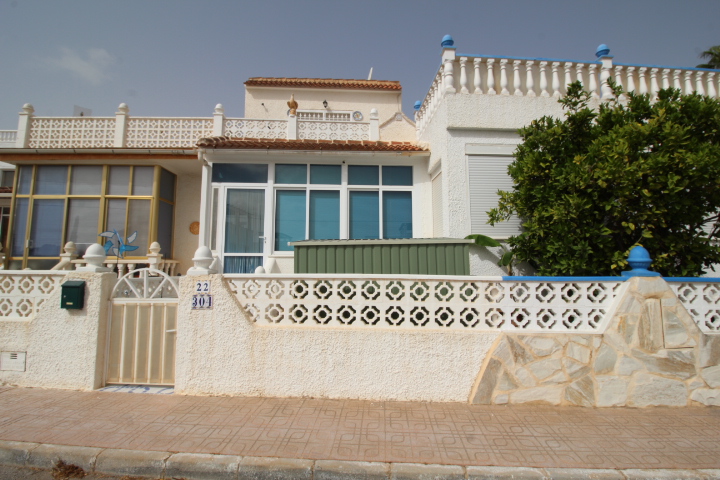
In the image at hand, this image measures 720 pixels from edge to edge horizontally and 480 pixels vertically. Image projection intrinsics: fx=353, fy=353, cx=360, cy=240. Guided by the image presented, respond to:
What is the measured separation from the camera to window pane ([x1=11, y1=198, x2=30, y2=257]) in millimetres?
9070

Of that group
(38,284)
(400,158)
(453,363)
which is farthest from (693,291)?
(38,284)

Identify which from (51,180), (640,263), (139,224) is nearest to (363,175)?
(640,263)

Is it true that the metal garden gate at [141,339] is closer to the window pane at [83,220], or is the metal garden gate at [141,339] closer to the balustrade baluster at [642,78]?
the window pane at [83,220]

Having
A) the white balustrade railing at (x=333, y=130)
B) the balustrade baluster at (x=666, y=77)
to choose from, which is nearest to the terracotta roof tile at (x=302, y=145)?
the white balustrade railing at (x=333, y=130)

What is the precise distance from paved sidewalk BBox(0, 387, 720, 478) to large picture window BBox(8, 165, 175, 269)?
5.50 metres

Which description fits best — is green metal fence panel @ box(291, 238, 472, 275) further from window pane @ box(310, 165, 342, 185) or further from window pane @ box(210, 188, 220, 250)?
window pane @ box(210, 188, 220, 250)

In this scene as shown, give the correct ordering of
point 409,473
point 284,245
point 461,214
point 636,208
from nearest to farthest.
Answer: point 409,473, point 636,208, point 461,214, point 284,245

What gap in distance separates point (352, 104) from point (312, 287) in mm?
11221

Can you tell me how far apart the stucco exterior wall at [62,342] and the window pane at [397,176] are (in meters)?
5.83

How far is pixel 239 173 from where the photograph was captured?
8133 mm

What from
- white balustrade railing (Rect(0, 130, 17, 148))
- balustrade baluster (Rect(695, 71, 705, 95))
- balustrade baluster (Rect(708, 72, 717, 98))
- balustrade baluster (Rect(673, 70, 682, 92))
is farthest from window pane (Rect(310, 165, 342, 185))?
white balustrade railing (Rect(0, 130, 17, 148))

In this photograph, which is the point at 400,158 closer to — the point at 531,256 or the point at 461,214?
the point at 461,214

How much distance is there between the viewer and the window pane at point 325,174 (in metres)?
8.20

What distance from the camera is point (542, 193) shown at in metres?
5.55
